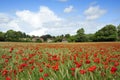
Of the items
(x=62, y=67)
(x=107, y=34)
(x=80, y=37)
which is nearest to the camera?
(x=62, y=67)

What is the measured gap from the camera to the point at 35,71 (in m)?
4.47

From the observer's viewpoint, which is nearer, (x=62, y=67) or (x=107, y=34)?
(x=62, y=67)

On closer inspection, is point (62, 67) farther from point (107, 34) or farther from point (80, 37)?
point (107, 34)

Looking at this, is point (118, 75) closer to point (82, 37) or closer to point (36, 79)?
point (36, 79)

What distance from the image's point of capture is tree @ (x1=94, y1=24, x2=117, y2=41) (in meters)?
77.6

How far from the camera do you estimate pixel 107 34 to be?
8125 centimetres

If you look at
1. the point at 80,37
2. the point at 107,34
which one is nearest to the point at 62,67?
the point at 80,37

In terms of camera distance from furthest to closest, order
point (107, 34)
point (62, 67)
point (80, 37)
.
Answer: 1. point (80, 37)
2. point (107, 34)
3. point (62, 67)

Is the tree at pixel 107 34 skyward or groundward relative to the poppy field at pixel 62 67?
skyward

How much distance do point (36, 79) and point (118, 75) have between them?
1.57 metres

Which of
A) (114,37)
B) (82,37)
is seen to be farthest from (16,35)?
(114,37)

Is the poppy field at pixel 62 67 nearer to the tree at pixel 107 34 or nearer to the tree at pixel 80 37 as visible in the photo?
the tree at pixel 107 34

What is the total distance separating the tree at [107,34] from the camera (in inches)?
3055

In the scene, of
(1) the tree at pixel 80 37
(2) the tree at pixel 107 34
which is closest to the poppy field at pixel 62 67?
(2) the tree at pixel 107 34
